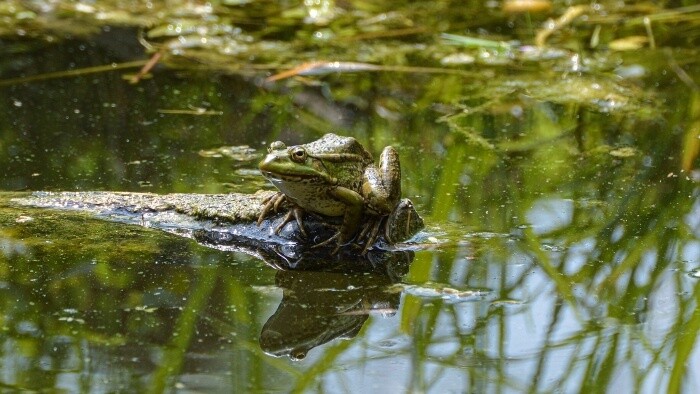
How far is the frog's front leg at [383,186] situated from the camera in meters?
3.42

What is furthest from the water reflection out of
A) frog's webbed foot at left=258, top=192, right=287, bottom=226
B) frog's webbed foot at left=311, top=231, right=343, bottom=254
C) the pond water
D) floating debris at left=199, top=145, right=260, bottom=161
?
floating debris at left=199, top=145, right=260, bottom=161

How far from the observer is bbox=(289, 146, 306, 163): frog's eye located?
3.32m

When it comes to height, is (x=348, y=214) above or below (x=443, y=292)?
above

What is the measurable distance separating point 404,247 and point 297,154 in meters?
0.54

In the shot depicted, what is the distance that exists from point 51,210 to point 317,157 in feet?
3.76

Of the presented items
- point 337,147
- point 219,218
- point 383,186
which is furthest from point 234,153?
point 383,186

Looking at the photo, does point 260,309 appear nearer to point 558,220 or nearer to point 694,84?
point 558,220

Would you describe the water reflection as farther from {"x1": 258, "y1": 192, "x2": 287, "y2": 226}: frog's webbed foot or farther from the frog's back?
the frog's back

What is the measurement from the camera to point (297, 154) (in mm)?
3320

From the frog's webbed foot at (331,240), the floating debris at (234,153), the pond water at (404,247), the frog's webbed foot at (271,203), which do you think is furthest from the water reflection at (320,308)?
Answer: the floating debris at (234,153)

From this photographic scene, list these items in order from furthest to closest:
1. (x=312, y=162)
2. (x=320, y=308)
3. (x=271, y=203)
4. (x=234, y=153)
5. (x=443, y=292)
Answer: (x=234, y=153), (x=271, y=203), (x=312, y=162), (x=443, y=292), (x=320, y=308)

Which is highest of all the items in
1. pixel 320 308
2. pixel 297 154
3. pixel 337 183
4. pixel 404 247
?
pixel 297 154

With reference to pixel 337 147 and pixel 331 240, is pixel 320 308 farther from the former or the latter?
pixel 337 147

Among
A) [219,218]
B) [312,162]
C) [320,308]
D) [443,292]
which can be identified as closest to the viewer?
[320,308]
